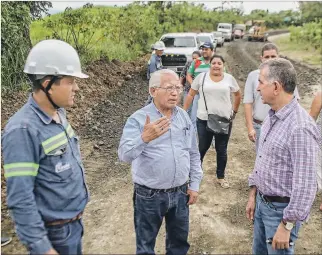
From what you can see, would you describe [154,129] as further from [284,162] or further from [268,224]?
[268,224]

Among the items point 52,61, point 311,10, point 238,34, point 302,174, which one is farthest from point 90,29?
point 311,10

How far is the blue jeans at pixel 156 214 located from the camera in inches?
104

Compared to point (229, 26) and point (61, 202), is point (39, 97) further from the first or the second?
point (229, 26)

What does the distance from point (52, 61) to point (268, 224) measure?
5.84 feet

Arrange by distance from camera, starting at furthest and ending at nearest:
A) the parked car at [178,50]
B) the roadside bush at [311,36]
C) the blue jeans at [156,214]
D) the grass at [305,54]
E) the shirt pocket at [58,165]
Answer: the roadside bush at [311,36], the grass at [305,54], the parked car at [178,50], the blue jeans at [156,214], the shirt pocket at [58,165]

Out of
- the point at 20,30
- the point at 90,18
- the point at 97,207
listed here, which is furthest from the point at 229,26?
the point at 97,207

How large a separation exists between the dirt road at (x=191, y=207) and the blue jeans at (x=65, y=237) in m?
1.35

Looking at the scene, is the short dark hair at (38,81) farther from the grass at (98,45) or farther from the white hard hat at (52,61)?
the grass at (98,45)

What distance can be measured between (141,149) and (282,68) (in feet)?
3.67

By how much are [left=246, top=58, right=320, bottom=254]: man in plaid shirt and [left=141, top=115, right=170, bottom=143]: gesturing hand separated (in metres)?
0.71

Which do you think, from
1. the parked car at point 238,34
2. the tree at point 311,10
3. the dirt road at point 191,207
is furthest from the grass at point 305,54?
the tree at point 311,10

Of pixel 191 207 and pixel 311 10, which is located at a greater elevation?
Answer: pixel 311 10

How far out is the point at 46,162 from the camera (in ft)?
6.33

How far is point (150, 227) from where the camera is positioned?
8.93ft
